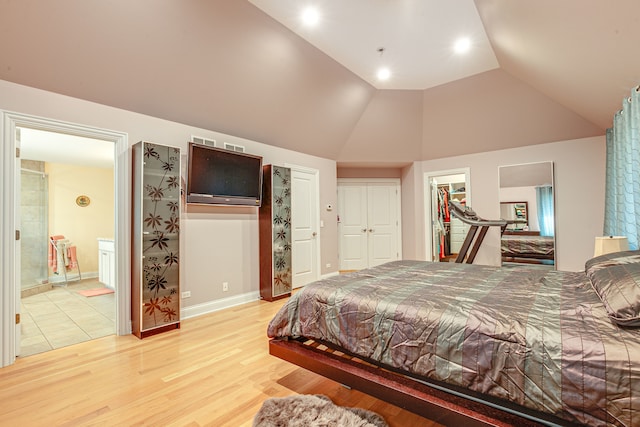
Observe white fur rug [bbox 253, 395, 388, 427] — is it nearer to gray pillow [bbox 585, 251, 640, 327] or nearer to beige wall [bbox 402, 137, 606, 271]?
gray pillow [bbox 585, 251, 640, 327]

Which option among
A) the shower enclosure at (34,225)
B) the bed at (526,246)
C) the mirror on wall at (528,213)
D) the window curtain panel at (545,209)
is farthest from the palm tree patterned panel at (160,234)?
the window curtain panel at (545,209)

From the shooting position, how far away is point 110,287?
5145 millimetres

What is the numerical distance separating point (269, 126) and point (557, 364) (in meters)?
4.05

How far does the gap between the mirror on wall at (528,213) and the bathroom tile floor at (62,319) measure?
18.7ft

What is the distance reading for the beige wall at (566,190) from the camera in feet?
14.1

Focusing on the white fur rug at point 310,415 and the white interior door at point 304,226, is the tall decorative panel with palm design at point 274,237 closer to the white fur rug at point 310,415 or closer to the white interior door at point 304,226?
the white interior door at point 304,226

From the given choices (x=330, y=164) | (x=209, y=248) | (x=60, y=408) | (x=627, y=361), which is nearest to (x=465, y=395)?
(x=627, y=361)

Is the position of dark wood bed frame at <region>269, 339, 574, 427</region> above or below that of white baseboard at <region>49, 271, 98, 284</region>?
above

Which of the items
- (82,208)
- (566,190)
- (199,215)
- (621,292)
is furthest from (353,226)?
(82,208)

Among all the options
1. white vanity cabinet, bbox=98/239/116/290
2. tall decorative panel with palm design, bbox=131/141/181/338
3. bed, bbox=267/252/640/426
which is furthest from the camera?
white vanity cabinet, bbox=98/239/116/290

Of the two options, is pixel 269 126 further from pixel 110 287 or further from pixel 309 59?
pixel 110 287

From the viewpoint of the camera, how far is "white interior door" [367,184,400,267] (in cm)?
642

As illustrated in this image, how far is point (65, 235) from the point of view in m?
5.86

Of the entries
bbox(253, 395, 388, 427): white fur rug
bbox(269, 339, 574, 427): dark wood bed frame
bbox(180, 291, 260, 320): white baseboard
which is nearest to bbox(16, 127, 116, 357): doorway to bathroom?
bbox(180, 291, 260, 320): white baseboard
